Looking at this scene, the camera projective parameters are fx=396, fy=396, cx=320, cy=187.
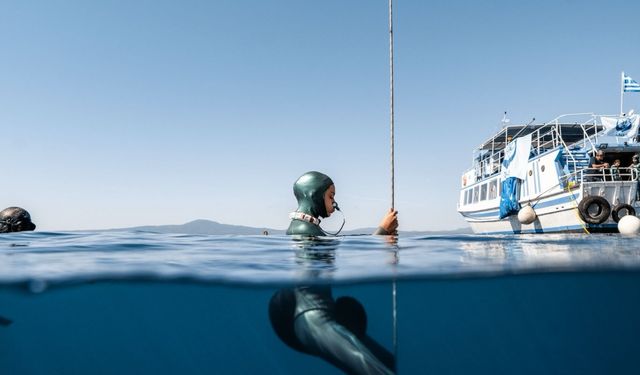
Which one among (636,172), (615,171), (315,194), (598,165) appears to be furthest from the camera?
(598,165)

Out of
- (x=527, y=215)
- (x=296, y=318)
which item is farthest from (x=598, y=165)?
(x=296, y=318)

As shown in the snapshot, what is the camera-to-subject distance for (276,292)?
4.84 meters

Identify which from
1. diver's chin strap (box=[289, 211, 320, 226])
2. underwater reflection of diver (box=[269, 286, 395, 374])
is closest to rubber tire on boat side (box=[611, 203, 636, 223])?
diver's chin strap (box=[289, 211, 320, 226])

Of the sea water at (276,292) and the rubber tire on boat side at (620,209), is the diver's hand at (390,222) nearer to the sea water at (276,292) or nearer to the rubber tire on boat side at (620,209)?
the sea water at (276,292)

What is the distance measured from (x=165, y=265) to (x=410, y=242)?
464 cm

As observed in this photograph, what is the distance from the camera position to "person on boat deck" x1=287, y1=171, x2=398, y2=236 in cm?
535

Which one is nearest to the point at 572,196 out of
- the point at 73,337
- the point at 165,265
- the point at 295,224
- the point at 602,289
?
the point at 602,289

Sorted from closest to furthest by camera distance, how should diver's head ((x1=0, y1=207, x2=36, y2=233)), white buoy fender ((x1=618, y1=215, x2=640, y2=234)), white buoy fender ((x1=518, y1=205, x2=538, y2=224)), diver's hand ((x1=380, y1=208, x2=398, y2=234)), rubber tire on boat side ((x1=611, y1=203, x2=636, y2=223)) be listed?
diver's hand ((x1=380, y1=208, x2=398, y2=234)) < diver's head ((x1=0, y1=207, x2=36, y2=233)) < white buoy fender ((x1=618, y1=215, x2=640, y2=234)) < rubber tire on boat side ((x1=611, y1=203, x2=636, y2=223)) < white buoy fender ((x1=518, y1=205, x2=538, y2=224))

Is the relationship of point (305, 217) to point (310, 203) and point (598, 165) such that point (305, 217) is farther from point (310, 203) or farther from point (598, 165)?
point (598, 165)

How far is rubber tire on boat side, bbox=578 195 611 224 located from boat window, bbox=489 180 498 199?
318 inches

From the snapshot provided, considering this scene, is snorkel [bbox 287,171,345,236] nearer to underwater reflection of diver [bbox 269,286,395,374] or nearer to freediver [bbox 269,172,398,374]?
freediver [bbox 269,172,398,374]

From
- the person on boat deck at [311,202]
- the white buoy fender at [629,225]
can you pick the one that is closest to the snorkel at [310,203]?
the person on boat deck at [311,202]

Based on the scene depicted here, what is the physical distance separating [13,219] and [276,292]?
676cm

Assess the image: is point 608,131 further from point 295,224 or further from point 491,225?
point 295,224
